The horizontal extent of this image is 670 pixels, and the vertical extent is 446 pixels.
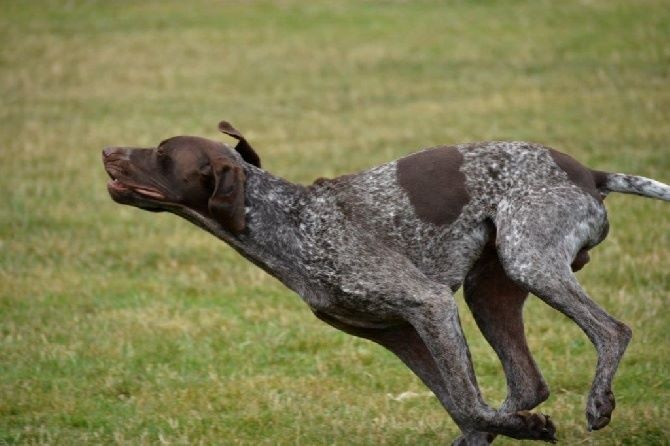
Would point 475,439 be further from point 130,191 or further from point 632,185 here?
point 130,191

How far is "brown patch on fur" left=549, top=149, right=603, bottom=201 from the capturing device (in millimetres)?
6066

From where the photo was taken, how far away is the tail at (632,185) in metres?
6.14

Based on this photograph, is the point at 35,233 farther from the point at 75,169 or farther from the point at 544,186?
the point at 544,186

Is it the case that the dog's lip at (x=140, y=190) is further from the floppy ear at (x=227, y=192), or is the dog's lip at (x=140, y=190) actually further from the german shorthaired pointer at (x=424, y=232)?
the floppy ear at (x=227, y=192)

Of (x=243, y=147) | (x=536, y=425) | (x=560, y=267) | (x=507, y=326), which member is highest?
A: (x=243, y=147)

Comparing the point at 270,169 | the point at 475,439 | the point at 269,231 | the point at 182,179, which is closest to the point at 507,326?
the point at 475,439

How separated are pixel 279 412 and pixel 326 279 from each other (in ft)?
4.21

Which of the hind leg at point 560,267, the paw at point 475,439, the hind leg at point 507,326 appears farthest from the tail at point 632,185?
the paw at point 475,439

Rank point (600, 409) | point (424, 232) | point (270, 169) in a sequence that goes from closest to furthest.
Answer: point (600, 409)
point (424, 232)
point (270, 169)

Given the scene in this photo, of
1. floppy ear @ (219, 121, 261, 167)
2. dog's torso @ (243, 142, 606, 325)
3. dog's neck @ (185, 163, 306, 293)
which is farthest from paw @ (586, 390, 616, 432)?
floppy ear @ (219, 121, 261, 167)

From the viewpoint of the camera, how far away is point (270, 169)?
534 inches

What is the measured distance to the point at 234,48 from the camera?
2092cm

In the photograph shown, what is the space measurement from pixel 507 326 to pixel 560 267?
2.18 ft

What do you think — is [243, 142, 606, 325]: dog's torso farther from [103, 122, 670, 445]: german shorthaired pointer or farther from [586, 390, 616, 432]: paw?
[586, 390, 616, 432]: paw
